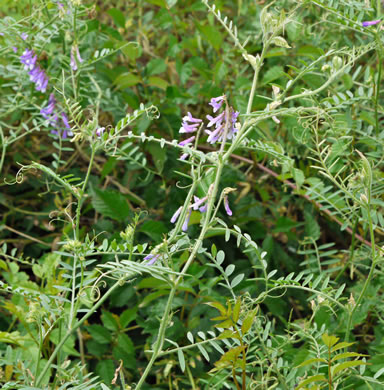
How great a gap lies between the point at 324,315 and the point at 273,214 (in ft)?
1.51

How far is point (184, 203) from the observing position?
38.1 inches

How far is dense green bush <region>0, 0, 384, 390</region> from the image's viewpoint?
1.01 metres

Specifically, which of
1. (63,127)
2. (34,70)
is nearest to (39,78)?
(34,70)

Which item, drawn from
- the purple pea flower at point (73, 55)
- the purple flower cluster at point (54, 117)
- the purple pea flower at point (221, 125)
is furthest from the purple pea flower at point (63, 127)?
the purple pea flower at point (221, 125)

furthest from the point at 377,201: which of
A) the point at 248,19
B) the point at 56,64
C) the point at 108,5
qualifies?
the point at 108,5

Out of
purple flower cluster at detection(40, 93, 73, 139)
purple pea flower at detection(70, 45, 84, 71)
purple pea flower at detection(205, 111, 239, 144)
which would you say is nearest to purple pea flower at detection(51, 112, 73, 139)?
purple flower cluster at detection(40, 93, 73, 139)

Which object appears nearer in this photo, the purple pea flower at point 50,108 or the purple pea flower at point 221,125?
the purple pea flower at point 221,125

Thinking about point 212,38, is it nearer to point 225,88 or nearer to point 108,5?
point 225,88

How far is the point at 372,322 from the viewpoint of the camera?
1.32 metres

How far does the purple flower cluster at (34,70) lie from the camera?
1296mm

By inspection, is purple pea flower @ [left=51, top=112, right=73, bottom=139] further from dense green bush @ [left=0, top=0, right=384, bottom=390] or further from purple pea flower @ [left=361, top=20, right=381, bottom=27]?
purple pea flower @ [left=361, top=20, right=381, bottom=27]

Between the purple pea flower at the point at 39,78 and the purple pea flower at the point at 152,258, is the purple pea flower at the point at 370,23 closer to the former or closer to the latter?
the purple pea flower at the point at 152,258

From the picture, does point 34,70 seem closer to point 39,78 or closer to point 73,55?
point 39,78

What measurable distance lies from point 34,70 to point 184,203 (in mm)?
584
